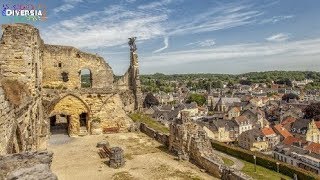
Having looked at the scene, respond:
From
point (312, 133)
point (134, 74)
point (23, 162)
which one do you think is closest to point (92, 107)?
point (134, 74)

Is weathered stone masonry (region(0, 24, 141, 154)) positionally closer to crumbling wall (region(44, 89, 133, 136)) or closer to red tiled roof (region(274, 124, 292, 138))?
crumbling wall (region(44, 89, 133, 136))

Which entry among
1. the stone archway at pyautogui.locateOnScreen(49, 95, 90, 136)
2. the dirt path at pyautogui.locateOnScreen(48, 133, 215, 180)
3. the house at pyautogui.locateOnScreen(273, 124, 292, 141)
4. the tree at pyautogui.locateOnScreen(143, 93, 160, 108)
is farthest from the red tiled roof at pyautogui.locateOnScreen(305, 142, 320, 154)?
the tree at pyautogui.locateOnScreen(143, 93, 160, 108)

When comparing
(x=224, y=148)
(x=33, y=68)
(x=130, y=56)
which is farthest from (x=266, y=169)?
(x=33, y=68)

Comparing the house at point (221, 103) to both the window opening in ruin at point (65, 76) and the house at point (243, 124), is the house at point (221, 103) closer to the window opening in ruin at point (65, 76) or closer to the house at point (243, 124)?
the house at point (243, 124)

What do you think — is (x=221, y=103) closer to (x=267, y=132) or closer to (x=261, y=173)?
(x=267, y=132)

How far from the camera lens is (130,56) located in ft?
96.8

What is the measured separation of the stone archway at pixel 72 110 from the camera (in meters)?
23.1

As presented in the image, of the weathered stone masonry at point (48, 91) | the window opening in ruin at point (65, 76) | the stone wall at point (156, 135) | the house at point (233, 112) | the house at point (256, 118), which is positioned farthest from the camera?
the house at point (233, 112)

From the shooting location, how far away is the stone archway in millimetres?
23094

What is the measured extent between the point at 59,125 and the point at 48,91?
5.25m

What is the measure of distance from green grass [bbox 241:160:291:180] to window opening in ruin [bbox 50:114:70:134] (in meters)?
16.7

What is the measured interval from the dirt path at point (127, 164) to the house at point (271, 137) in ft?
150

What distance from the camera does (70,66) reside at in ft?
85.8

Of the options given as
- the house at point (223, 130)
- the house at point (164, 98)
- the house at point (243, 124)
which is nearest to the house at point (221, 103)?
the house at point (164, 98)
